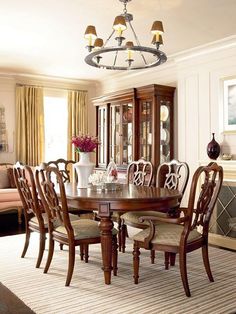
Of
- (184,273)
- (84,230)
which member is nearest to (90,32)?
(84,230)

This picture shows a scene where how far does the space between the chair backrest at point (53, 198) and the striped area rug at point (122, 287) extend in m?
0.46

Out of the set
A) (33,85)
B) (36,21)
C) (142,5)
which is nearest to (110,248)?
(142,5)

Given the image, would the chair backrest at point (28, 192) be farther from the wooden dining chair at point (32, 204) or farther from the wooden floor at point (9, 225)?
the wooden floor at point (9, 225)

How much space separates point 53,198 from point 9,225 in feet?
9.81

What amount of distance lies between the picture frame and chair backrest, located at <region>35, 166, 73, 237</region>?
2.71m

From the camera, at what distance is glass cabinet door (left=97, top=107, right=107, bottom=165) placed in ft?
22.5

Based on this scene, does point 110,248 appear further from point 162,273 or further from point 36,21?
point 36,21

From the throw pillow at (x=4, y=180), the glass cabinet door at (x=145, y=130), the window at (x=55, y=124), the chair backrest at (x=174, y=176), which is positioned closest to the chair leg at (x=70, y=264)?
the chair backrest at (x=174, y=176)

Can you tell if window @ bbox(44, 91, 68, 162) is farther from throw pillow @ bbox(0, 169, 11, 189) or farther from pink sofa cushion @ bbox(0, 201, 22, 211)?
pink sofa cushion @ bbox(0, 201, 22, 211)

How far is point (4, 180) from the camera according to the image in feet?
20.7

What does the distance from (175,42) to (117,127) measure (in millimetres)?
2163

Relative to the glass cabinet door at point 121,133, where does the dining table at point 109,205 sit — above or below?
below

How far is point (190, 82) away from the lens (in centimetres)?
539

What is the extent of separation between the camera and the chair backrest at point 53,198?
2.90 metres
